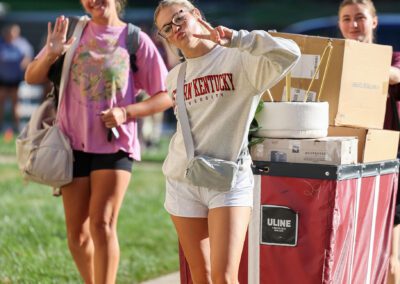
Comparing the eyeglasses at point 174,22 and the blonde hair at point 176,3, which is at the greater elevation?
the blonde hair at point 176,3

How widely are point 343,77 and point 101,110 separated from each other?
55.3 inches

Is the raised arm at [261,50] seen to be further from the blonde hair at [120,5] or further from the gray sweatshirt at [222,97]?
the blonde hair at [120,5]

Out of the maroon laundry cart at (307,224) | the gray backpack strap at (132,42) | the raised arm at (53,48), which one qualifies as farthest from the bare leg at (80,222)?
the maroon laundry cart at (307,224)

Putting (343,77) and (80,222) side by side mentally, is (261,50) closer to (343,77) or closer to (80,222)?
(343,77)

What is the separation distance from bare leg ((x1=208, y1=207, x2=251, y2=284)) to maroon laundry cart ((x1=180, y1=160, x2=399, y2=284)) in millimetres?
329

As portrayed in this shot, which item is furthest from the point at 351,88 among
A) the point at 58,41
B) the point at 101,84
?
the point at 58,41

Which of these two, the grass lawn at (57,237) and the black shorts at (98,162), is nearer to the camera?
the black shorts at (98,162)

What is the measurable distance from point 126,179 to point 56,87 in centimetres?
68

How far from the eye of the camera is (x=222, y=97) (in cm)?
446

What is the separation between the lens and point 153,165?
13344mm

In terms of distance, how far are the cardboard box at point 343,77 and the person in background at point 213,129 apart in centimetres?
63

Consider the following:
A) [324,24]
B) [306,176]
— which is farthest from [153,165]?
[306,176]

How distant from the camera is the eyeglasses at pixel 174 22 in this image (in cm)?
445

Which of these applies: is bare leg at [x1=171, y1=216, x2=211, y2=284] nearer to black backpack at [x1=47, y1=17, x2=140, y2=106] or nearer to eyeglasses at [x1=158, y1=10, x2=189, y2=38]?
eyeglasses at [x1=158, y1=10, x2=189, y2=38]
